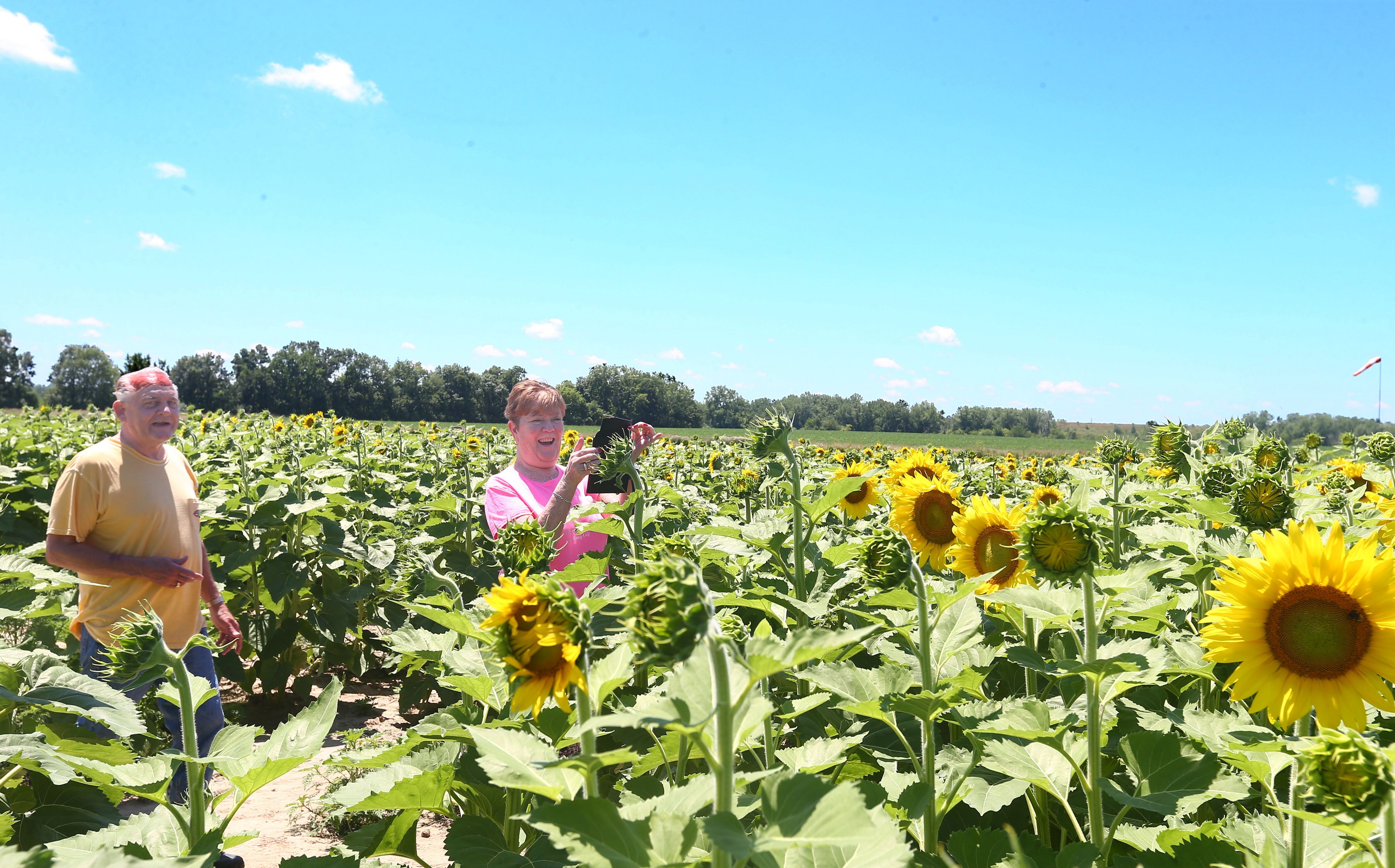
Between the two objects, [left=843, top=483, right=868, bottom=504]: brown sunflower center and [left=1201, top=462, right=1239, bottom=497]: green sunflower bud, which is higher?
[left=1201, top=462, right=1239, bottom=497]: green sunflower bud

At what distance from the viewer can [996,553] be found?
2562mm

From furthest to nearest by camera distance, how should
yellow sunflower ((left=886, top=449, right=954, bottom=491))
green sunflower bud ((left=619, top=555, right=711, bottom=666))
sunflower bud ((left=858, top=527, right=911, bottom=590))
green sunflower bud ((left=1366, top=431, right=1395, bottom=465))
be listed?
green sunflower bud ((left=1366, top=431, right=1395, bottom=465)), yellow sunflower ((left=886, top=449, right=954, bottom=491)), sunflower bud ((left=858, top=527, right=911, bottom=590)), green sunflower bud ((left=619, top=555, right=711, bottom=666))

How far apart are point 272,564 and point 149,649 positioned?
4.96 metres

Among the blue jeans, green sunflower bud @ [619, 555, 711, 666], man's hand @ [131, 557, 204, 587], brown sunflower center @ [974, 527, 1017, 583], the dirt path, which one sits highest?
green sunflower bud @ [619, 555, 711, 666]

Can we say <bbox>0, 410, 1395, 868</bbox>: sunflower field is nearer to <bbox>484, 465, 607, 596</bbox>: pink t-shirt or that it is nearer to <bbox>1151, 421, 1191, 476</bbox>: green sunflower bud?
<bbox>1151, 421, 1191, 476</bbox>: green sunflower bud

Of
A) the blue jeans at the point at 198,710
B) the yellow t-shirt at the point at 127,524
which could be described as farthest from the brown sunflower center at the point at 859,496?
the yellow t-shirt at the point at 127,524

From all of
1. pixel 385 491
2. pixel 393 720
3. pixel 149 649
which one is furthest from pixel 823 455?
pixel 149 649

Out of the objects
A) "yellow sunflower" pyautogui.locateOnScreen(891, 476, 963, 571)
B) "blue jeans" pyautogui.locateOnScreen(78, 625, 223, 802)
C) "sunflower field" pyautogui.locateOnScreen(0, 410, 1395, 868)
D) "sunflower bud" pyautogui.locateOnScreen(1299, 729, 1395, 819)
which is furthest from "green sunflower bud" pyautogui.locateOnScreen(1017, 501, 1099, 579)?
"blue jeans" pyautogui.locateOnScreen(78, 625, 223, 802)

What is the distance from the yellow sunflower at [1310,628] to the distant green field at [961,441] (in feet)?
65.4

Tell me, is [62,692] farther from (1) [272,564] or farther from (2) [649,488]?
(1) [272,564]

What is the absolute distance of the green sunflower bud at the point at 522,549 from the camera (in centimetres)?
183

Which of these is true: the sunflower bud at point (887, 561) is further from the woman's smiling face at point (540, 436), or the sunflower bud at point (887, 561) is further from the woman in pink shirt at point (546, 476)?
the woman's smiling face at point (540, 436)

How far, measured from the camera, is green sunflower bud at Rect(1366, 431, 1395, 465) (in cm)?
409

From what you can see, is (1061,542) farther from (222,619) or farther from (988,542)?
(222,619)
